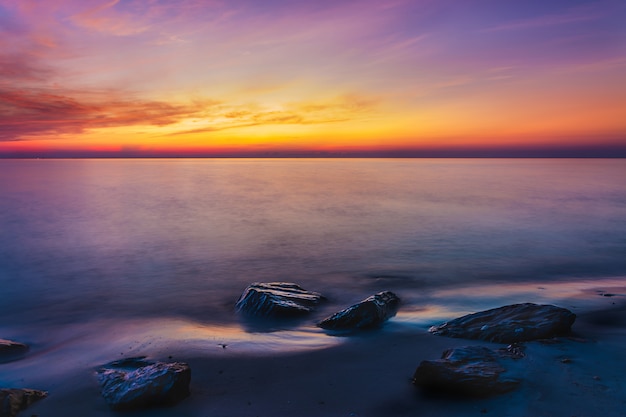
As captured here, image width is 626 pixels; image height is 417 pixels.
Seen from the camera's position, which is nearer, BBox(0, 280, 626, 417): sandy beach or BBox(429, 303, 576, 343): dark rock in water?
BBox(0, 280, 626, 417): sandy beach

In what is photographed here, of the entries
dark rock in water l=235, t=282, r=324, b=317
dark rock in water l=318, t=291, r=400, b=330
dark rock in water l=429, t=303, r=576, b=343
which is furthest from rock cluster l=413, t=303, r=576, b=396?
dark rock in water l=235, t=282, r=324, b=317

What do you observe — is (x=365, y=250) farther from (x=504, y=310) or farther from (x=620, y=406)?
(x=620, y=406)

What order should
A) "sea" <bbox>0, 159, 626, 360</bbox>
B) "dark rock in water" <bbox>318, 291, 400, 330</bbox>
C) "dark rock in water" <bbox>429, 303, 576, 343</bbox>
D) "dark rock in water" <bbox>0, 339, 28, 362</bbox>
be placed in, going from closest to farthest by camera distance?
"dark rock in water" <bbox>429, 303, 576, 343</bbox> → "dark rock in water" <bbox>0, 339, 28, 362</bbox> → "dark rock in water" <bbox>318, 291, 400, 330</bbox> → "sea" <bbox>0, 159, 626, 360</bbox>

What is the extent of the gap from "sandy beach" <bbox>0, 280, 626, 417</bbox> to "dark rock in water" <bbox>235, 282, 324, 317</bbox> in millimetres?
700

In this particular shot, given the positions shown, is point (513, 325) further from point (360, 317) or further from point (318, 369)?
point (318, 369)

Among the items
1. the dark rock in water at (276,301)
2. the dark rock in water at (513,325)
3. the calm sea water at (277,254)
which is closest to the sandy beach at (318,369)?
the dark rock in water at (513,325)

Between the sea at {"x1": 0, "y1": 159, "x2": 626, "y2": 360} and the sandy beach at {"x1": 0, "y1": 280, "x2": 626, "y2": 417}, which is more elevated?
the sandy beach at {"x1": 0, "y1": 280, "x2": 626, "y2": 417}

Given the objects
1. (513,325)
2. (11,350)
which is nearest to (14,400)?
(11,350)

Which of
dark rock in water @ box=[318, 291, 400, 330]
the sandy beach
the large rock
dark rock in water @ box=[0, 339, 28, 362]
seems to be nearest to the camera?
the sandy beach

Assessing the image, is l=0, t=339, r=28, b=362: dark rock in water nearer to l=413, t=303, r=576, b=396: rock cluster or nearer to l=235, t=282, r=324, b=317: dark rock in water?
l=235, t=282, r=324, b=317: dark rock in water

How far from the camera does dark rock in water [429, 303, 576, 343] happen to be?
6141mm

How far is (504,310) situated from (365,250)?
30.9 ft

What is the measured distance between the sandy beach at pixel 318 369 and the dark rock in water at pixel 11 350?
0.18m

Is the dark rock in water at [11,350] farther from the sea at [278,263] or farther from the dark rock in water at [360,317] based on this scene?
the dark rock in water at [360,317]
